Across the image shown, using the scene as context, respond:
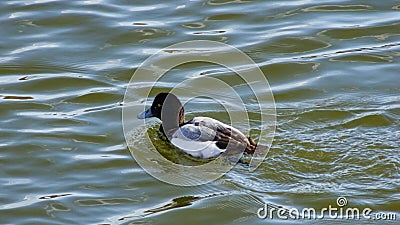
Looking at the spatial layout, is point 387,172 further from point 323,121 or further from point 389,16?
point 389,16

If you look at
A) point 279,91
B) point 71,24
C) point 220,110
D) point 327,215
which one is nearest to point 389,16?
point 279,91

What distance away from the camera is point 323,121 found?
33.8ft

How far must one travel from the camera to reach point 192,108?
10883 mm

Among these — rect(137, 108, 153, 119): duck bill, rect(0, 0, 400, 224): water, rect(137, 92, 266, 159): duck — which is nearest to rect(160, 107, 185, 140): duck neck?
rect(137, 92, 266, 159): duck

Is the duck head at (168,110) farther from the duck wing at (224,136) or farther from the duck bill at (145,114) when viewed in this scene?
the duck wing at (224,136)

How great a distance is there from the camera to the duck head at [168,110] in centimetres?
1038

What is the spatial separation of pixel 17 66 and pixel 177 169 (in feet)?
11.3

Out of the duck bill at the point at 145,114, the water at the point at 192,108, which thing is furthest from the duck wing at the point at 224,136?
the duck bill at the point at 145,114

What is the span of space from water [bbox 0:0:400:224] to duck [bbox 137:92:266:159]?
1.32ft

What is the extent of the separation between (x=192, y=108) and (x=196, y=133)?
929 millimetres

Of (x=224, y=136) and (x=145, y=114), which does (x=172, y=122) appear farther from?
(x=224, y=136)

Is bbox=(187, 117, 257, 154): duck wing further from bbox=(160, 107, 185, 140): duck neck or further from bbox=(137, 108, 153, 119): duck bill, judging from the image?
bbox=(137, 108, 153, 119): duck bill

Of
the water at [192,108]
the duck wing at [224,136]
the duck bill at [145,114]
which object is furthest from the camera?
the duck bill at [145,114]

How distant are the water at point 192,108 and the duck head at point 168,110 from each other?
19.4 inches
